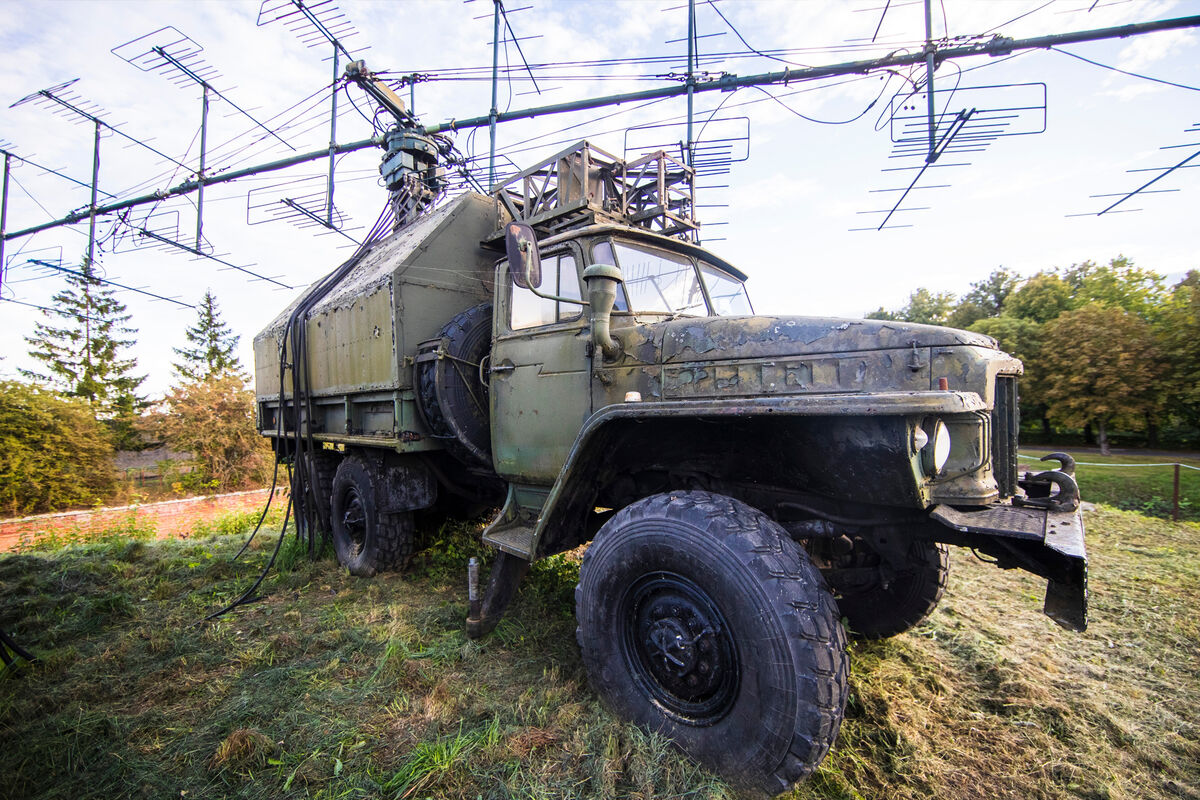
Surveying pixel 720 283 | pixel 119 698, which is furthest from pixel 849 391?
pixel 119 698

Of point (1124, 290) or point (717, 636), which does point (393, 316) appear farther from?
point (1124, 290)

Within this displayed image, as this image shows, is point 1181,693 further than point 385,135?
No

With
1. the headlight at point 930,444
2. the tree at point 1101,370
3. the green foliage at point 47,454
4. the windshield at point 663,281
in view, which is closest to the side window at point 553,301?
the windshield at point 663,281

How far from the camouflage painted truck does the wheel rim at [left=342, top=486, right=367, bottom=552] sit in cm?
40

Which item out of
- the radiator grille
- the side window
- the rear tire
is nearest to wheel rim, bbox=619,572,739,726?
the radiator grille

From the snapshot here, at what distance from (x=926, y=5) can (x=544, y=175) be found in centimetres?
480

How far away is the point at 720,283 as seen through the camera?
390 centimetres

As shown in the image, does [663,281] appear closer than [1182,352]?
Yes

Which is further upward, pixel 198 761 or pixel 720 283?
pixel 720 283

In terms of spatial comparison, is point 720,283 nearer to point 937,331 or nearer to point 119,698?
point 937,331

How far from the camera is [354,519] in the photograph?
5.14 metres

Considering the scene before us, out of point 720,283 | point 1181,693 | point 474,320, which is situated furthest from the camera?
point 474,320

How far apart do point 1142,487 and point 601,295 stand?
572 inches

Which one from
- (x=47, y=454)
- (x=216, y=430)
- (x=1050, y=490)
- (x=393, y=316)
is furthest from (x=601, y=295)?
(x=216, y=430)
